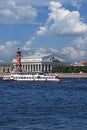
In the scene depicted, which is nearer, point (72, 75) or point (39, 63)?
point (72, 75)

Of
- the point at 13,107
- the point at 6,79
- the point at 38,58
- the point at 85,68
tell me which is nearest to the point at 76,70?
the point at 85,68

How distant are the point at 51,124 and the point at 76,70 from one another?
135299mm

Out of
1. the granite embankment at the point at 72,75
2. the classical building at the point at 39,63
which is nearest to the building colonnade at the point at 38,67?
the classical building at the point at 39,63

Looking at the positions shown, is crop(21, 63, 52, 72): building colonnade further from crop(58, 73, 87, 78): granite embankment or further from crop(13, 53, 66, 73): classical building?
crop(58, 73, 87, 78): granite embankment

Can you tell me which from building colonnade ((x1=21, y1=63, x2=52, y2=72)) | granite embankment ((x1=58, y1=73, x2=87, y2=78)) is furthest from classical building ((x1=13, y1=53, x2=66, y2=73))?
granite embankment ((x1=58, y1=73, x2=87, y2=78))

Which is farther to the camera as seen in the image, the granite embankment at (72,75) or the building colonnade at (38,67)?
the building colonnade at (38,67)

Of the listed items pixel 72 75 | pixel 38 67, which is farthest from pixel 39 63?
pixel 72 75

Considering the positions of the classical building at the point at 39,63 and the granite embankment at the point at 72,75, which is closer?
the granite embankment at the point at 72,75

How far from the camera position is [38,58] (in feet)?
615

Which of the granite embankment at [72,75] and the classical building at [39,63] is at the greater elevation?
the classical building at [39,63]

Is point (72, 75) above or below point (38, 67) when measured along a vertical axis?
below

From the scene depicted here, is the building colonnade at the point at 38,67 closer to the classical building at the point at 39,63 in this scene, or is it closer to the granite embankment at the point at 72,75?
the classical building at the point at 39,63

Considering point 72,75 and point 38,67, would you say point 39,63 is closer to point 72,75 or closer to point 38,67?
point 38,67

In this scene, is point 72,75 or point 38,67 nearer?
point 72,75
